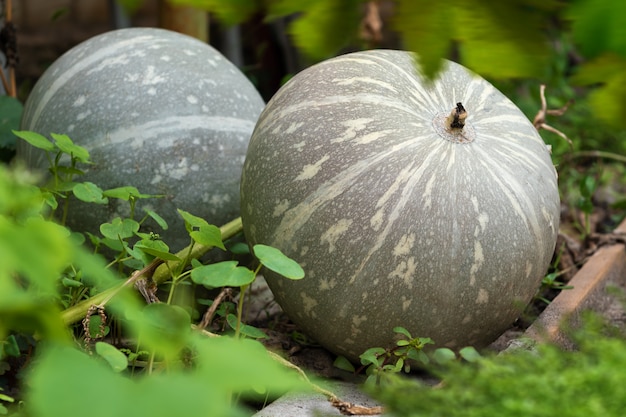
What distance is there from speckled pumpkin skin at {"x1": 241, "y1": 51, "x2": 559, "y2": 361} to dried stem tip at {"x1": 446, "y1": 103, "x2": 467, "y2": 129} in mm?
37

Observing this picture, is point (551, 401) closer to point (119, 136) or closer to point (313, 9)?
point (313, 9)

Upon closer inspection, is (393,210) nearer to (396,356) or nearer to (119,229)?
(396,356)

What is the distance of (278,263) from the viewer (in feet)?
6.40

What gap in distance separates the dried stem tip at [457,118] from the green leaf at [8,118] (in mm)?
1617

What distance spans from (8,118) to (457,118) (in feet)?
5.68

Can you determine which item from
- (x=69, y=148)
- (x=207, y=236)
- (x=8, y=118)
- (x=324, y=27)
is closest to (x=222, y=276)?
(x=207, y=236)

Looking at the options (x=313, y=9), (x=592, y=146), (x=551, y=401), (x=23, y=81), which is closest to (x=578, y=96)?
(x=592, y=146)

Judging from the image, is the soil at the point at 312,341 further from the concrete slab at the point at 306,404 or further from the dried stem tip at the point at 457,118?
the dried stem tip at the point at 457,118

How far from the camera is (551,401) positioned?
1393mm

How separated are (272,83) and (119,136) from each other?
7.36ft

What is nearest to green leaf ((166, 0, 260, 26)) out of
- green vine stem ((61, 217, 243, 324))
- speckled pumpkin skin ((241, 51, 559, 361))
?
green vine stem ((61, 217, 243, 324))

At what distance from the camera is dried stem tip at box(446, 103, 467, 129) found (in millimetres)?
2316

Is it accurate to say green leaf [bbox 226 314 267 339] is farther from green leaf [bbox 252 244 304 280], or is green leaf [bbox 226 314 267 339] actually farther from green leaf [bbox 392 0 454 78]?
green leaf [bbox 392 0 454 78]

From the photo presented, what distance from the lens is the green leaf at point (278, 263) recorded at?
6.34ft
